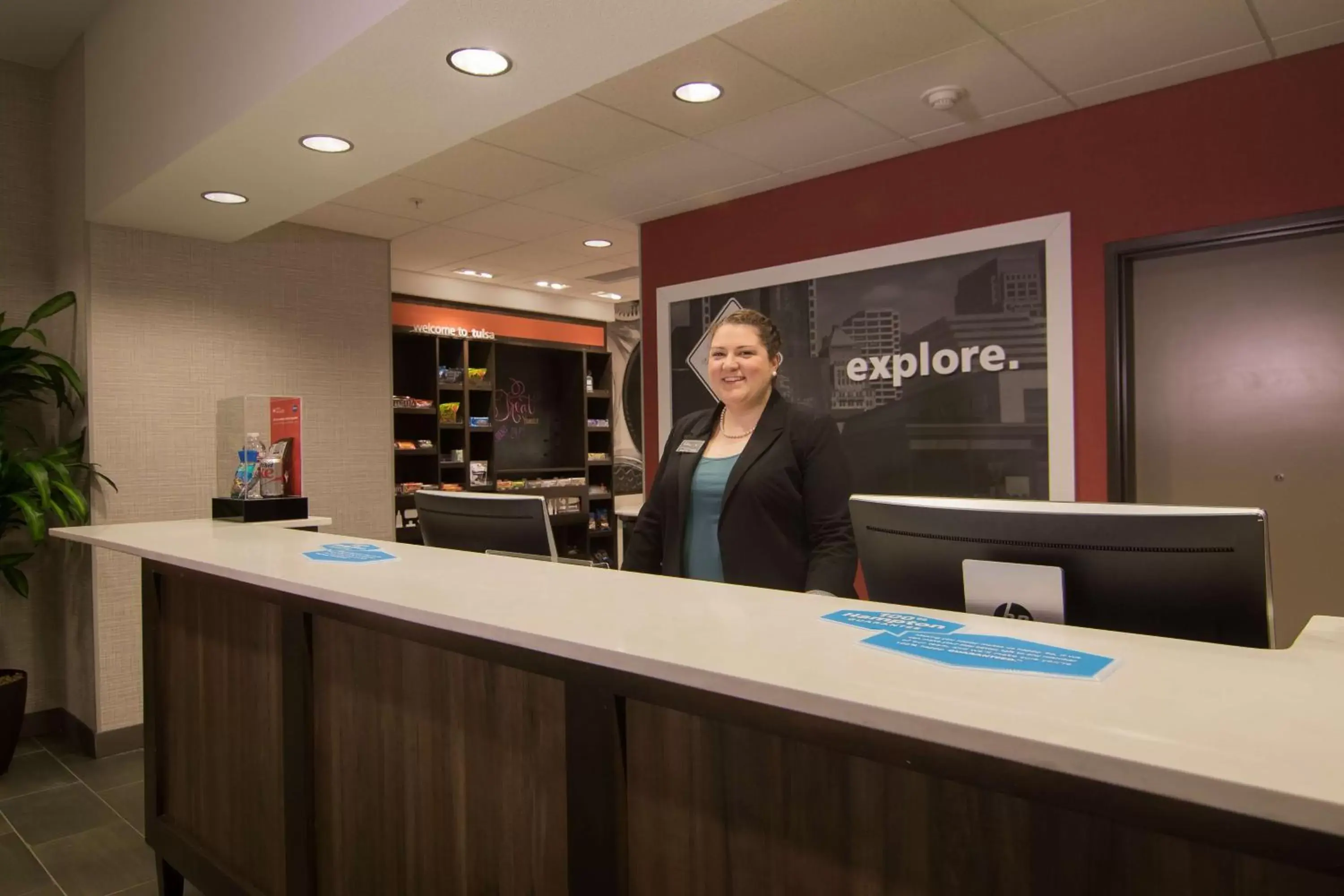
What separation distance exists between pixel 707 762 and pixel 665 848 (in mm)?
161

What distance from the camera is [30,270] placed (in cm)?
411

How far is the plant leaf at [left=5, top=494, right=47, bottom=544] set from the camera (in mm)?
3436

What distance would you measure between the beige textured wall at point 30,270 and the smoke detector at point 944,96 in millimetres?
4128

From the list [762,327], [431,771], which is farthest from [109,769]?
[762,327]

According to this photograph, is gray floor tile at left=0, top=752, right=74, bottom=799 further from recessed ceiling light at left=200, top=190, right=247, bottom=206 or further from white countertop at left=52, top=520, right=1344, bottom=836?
white countertop at left=52, top=520, right=1344, bottom=836

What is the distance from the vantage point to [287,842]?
6.32 feet

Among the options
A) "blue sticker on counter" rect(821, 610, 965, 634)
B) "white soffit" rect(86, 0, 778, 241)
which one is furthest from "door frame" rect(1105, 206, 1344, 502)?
"blue sticker on counter" rect(821, 610, 965, 634)

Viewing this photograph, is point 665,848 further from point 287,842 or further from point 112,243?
point 112,243

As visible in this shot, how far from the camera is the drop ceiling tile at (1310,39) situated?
2.92m

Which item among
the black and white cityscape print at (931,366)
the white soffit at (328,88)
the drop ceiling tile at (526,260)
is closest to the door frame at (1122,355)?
the black and white cityscape print at (931,366)

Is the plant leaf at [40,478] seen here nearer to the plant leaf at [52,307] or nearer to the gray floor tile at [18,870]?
the plant leaf at [52,307]

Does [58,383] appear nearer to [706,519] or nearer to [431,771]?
[706,519]

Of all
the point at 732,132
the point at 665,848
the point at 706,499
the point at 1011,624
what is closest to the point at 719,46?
the point at 732,132

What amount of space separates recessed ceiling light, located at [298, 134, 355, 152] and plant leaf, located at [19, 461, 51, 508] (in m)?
1.77
